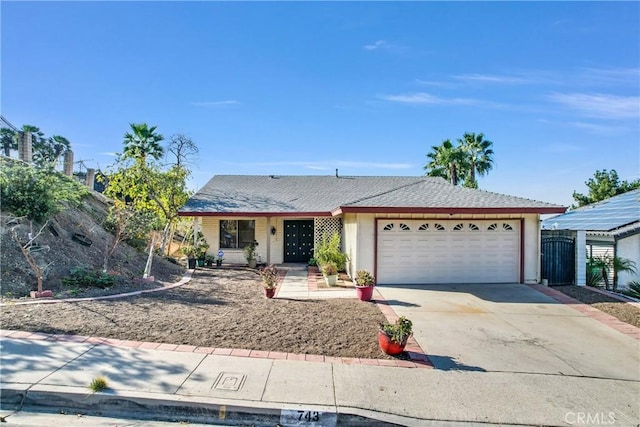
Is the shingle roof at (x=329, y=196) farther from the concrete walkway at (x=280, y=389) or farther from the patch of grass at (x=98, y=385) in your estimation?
the patch of grass at (x=98, y=385)

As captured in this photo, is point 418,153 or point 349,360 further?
point 418,153

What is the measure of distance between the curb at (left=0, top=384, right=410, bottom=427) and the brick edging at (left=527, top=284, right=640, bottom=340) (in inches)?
243

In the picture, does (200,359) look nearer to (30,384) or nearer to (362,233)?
(30,384)

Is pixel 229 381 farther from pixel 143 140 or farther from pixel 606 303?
pixel 143 140

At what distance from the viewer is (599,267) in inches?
437

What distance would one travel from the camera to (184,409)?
11.6 feet

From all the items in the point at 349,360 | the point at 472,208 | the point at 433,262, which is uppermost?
the point at 472,208

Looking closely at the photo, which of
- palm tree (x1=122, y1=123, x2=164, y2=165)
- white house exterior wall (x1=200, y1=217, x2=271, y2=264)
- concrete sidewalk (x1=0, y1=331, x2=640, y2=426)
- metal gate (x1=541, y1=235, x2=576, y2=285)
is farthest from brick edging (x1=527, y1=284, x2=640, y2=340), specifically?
palm tree (x1=122, y1=123, x2=164, y2=165)

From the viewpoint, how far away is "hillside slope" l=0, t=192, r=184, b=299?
309 inches

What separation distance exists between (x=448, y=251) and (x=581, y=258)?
166 inches

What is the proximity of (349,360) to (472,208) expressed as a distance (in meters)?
6.82

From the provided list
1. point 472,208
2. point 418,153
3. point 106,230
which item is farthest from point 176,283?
point 418,153

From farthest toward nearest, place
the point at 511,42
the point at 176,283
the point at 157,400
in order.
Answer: the point at 176,283 → the point at 511,42 → the point at 157,400

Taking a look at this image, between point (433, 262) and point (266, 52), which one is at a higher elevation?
point (266, 52)
